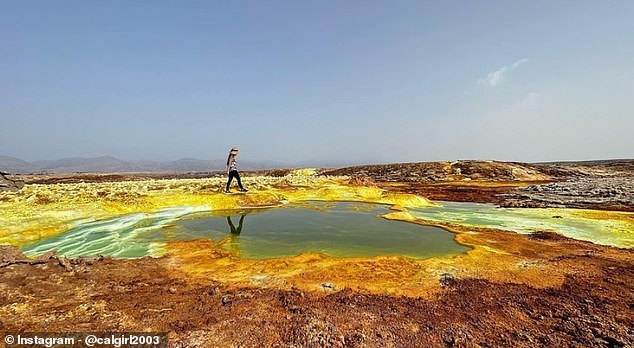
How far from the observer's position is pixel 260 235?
13.3m

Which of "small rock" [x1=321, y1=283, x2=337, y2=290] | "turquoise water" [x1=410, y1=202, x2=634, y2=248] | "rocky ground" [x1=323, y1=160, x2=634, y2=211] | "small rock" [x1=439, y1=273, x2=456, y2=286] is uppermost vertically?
"rocky ground" [x1=323, y1=160, x2=634, y2=211]

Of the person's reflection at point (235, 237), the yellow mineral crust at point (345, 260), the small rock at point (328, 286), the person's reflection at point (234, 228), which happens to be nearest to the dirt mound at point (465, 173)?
the yellow mineral crust at point (345, 260)

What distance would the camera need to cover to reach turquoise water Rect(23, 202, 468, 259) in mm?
11023

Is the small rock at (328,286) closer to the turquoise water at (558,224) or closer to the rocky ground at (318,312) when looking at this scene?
the rocky ground at (318,312)

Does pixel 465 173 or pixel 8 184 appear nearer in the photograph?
pixel 8 184

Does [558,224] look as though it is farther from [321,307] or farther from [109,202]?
[109,202]

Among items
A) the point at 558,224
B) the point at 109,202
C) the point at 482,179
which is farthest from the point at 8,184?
the point at 482,179

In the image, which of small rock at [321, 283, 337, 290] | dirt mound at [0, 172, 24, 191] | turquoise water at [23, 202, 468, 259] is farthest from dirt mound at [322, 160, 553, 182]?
small rock at [321, 283, 337, 290]

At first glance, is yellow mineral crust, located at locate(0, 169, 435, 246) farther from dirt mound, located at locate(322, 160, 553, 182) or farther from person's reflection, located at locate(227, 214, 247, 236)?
dirt mound, located at locate(322, 160, 553, 182)

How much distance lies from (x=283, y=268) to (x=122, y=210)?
1340 cm

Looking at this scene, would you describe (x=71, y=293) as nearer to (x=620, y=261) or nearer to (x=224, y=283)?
(x=224, y=283)

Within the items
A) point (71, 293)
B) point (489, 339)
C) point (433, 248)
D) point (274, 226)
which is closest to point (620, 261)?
point (433, 248)

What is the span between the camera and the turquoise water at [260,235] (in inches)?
434

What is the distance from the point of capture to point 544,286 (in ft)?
25.6
